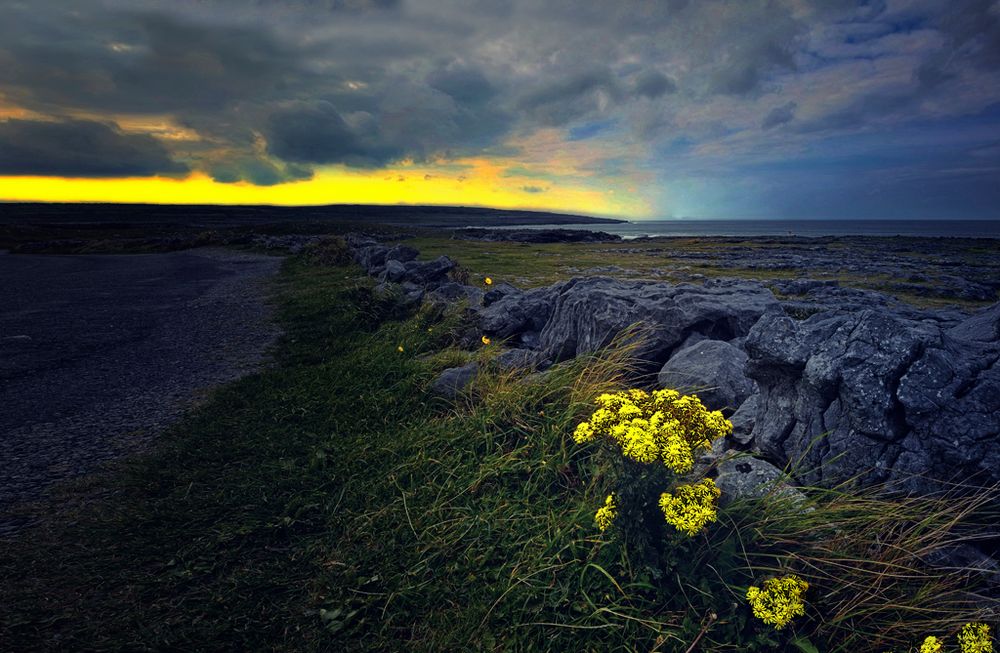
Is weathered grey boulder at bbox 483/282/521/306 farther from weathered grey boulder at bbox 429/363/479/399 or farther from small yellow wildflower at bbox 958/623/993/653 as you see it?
small yellow wildflower at bbox 958/623/993/653

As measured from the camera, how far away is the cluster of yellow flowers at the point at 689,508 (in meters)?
3.03

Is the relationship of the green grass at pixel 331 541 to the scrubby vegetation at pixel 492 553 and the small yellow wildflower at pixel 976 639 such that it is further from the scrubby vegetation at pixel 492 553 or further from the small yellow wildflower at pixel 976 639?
the small yellow wildflower at pixel 976 639

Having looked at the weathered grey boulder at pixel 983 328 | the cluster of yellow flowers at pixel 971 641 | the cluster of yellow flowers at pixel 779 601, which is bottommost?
the cluster of yellow flowers at pixel 779 601

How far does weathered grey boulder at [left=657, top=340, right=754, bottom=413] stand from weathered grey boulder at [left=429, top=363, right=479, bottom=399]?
8.85 ft

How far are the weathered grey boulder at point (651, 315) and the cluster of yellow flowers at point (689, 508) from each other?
3669mm

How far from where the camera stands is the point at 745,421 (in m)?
4.85

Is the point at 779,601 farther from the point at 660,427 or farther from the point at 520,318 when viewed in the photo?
the point at 520,318

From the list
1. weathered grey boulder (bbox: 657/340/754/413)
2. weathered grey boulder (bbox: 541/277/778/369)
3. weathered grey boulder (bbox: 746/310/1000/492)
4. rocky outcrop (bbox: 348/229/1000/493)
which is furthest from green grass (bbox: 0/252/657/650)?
weathered grey boulder (bbox: 746/310/1000/492)

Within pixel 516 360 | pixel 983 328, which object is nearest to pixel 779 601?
pixel 983 328

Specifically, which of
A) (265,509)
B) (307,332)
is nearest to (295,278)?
(307,332)

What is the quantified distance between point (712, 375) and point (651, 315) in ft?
5.95

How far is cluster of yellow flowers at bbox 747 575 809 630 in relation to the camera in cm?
280

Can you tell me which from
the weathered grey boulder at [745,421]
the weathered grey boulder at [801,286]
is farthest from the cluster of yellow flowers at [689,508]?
the weathered grey boulder at [801,286]

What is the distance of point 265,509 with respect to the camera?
484 cm
